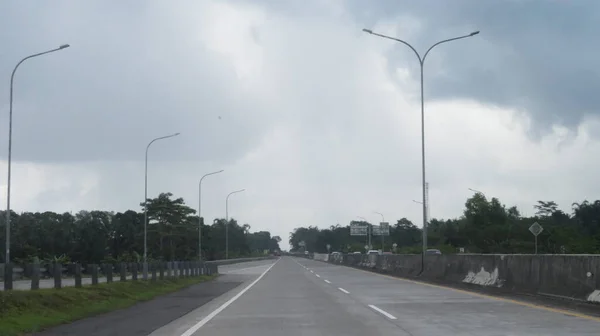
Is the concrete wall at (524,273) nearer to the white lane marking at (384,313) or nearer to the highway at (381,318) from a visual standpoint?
the highway at (381,318)

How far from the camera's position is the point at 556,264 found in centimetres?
1916

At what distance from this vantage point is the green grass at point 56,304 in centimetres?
1507

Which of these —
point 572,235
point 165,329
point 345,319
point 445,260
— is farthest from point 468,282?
point 572,235

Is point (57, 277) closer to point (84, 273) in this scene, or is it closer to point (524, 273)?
point (84, 273)

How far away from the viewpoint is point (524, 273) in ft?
71.2

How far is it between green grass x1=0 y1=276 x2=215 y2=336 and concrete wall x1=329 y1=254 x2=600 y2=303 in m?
11.1

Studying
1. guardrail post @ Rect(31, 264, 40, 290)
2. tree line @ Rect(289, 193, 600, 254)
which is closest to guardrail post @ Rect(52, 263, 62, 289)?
guardrail post @ Rect(31, 264, 40, 290)

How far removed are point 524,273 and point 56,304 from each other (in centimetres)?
1249

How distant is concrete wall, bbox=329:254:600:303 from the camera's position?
682 inches

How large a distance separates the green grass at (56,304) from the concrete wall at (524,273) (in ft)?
36.5

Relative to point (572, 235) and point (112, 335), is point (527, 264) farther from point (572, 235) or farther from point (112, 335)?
point (572, 235)

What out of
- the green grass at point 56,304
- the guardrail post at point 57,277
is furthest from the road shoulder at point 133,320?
the guardrail post at point 57,277

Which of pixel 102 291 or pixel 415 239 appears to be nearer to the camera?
pixel 102 291

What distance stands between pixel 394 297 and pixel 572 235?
6638cm
